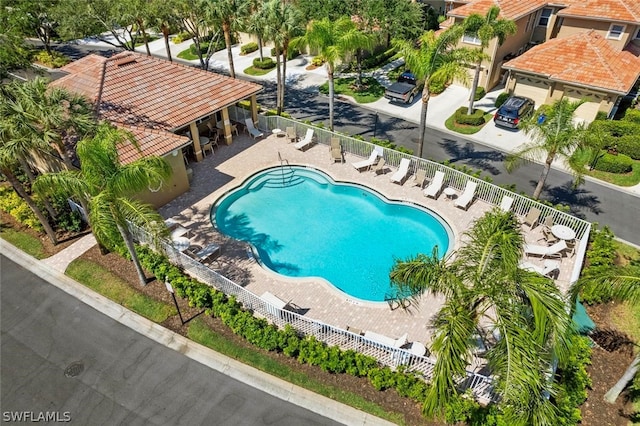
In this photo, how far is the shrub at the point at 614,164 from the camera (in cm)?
2328

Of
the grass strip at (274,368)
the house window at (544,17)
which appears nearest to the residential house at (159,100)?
the grass strip at (274,368)

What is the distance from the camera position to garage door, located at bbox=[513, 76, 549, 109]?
2960cm

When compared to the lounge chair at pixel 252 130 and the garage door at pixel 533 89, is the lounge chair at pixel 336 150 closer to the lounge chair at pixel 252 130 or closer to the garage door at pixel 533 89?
the lounge chair at pixel 252 130

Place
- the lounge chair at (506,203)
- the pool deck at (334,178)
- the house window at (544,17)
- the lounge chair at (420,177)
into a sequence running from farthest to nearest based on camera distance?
the house window at (544,17) < the lounge chair at (420,177) < the lounge chair at (506,203) < the pool deck at (334,178)

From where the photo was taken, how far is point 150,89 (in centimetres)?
2347

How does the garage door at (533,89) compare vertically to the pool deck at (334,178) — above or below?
above

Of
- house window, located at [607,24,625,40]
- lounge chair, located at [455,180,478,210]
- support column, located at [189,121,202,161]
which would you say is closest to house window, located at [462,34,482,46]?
house window, located at [607,24,625,40]

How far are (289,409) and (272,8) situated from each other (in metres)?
23.0

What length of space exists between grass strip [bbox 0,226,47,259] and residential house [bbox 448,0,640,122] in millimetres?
31373

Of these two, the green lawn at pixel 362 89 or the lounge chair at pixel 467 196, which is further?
the green lawn at pixel 362 89

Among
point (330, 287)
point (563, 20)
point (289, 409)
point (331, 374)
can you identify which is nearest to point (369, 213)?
point (330, 287)

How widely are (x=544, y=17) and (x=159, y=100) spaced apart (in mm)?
32595

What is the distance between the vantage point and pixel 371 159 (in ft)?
77.4
